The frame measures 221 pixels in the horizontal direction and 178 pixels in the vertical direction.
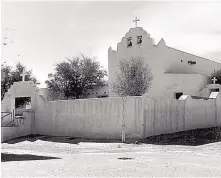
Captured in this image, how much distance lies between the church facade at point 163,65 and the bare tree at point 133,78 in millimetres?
678

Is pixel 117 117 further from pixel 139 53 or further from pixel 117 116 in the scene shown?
pixel 139 53

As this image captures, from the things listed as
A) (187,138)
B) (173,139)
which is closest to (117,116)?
(173,139)

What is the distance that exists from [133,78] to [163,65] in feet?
9.74

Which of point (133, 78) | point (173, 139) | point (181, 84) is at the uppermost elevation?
point (133, 78)

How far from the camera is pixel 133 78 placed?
29156mm

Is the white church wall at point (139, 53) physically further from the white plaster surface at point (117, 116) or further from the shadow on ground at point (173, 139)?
the shadow on ground at point (173, 139)

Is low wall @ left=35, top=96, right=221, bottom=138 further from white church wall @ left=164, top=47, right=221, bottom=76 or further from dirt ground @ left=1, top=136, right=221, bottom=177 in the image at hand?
white church wall @ left=164, top=47, right=221, bottom=76

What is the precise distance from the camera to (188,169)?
1000cm

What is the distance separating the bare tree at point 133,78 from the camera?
94.3ft

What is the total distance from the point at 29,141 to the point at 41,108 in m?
3.48

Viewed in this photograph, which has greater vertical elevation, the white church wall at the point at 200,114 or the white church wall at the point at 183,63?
the white church wall at the point at 183,63

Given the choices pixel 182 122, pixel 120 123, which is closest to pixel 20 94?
pixel 120 123

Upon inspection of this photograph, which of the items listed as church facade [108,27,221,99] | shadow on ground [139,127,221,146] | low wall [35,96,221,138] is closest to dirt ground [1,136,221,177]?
shadow on ground [139,127,221,146]

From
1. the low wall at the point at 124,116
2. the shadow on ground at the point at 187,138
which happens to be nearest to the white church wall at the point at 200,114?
the low wall at the point at 124,116
